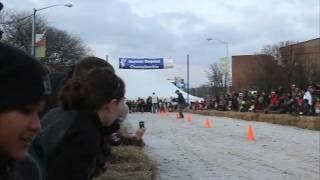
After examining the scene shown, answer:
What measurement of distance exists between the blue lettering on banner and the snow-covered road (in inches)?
2972

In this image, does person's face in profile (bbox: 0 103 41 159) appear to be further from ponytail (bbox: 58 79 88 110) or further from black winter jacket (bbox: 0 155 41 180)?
ponytail (bbox: 58 79 88 110)

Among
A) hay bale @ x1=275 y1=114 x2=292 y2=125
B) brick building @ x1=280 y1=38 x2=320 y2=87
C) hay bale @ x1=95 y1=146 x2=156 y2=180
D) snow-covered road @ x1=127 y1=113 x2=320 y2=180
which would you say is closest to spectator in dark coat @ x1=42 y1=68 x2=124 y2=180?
hay bale @ x1=95 y1=146 x2=156 y2=180

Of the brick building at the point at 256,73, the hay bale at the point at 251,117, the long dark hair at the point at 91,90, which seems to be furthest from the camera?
the brick building at the point at 256,73

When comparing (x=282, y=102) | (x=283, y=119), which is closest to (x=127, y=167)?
(x=283, y=119)

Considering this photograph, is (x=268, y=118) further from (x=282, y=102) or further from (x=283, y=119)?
(x=282, y=102)

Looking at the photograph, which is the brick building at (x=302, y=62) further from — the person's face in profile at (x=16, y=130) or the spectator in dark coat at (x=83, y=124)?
the person's face in profile at (x=16, y=130)

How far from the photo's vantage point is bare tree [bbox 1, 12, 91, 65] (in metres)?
65.6

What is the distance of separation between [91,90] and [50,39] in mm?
67987

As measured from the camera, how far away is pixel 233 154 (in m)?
17.7

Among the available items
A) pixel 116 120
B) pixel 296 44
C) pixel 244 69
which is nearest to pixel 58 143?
pixel 116 120

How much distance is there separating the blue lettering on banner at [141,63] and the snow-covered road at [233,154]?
75.5m

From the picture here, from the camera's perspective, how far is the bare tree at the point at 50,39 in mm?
65625

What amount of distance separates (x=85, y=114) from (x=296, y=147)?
1749 cm

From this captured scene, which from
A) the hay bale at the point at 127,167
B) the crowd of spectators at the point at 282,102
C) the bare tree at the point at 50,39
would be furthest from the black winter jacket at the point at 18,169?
the bare tree at the point at 50,39
